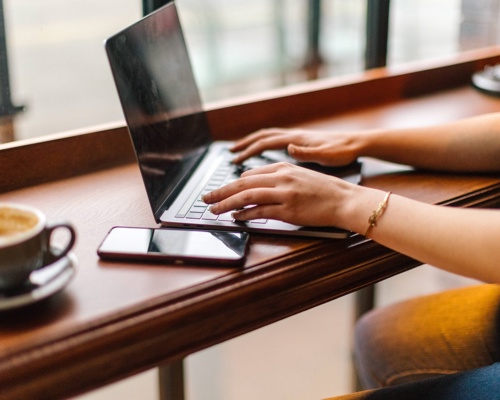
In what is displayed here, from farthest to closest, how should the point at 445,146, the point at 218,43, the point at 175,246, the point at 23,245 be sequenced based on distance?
the point at 218,43 → the point at 445,146 → the point at 175,246 → the point at 23,245

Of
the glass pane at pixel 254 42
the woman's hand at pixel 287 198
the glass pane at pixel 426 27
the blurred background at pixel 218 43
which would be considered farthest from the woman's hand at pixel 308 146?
the glass pane at pixel 254 42

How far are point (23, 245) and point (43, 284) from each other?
2.3 inches

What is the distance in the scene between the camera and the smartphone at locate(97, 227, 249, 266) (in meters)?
0.72

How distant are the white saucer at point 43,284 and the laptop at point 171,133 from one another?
0.16 metres

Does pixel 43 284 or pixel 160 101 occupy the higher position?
pixel 160 101

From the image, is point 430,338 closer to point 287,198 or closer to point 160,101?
A: point 287,198

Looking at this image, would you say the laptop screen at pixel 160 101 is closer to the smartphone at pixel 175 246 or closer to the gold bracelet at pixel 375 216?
the smartphone at pixel 175 246

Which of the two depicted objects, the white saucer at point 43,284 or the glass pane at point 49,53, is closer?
the white saucer at point 43,284

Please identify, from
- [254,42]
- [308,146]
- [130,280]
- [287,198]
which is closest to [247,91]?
[308,146]

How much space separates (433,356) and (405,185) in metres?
0.27

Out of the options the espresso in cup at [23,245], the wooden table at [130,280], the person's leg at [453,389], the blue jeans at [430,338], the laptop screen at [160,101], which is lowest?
the blue jeans at [430,338]

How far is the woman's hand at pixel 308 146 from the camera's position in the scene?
3.24 ft

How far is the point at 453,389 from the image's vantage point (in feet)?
2.56

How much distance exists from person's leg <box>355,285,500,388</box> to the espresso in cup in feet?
2.00
